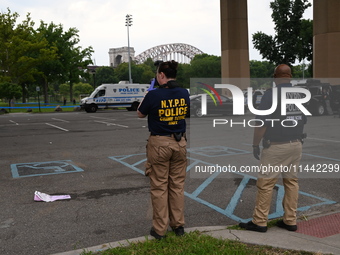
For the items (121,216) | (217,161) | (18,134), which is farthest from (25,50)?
(121,216)

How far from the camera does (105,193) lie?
6.67 m

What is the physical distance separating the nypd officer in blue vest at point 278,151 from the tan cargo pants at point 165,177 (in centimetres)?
92

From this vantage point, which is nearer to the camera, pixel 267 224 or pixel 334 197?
pixel 267 224

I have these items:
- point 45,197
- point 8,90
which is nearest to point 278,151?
point 45,197

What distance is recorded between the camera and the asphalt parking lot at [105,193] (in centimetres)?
482

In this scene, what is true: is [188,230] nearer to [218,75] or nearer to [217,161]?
[217,161]

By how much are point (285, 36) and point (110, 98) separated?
1155 inches

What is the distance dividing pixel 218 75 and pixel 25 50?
77524 mm

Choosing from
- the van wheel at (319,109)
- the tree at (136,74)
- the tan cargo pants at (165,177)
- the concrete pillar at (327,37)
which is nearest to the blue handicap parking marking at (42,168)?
the tan cargo pants at (165,177)

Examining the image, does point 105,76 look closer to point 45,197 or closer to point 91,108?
point 91,108

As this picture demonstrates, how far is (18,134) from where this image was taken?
16922mm

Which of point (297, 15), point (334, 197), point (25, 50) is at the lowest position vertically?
point (334, 197)

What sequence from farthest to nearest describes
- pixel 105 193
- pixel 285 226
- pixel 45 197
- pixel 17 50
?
pixel 17 50
pixel 105 193
pixel 45 197
pixel 285 226

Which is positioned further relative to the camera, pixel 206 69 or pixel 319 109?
pixel 206 69
